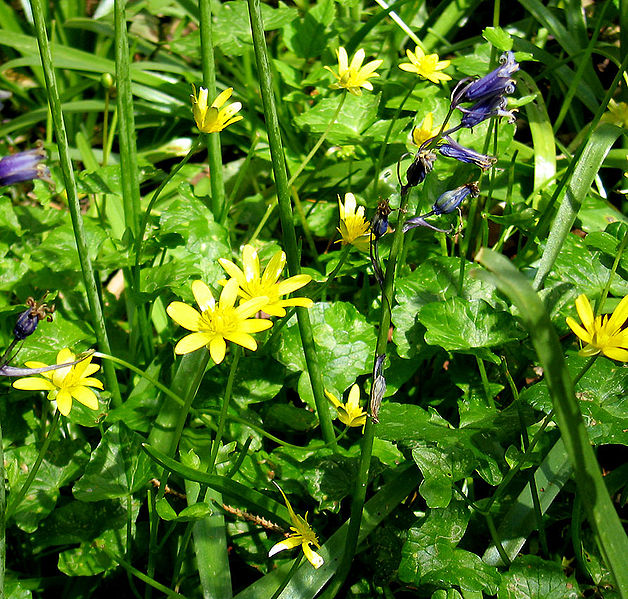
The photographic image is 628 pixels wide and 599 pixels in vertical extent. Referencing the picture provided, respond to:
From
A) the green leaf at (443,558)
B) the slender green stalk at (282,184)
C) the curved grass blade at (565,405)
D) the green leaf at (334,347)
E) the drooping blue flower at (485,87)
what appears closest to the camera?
the curved grass blade at (565,405)

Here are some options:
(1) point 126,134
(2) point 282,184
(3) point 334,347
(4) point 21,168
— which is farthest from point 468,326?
(4) point 21,168

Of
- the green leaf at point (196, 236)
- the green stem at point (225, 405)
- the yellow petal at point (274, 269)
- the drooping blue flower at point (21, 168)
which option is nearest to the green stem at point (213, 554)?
the green stem at point (225, 405)

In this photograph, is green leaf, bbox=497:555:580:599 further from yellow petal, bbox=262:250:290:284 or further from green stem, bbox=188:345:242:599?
yellow petal, bbox=262:250:290:284

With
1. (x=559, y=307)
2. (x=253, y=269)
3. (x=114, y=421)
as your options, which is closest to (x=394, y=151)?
(x=559, y=307)

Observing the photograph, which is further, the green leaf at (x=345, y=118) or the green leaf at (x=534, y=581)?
the green leaf at (x=345, y=118)

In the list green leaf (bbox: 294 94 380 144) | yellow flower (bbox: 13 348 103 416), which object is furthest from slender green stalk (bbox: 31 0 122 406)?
green leaf (bbox: 294 94 380 144)

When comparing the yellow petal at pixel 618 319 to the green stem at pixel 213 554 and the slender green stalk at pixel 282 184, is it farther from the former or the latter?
the green stem at pixel 213 554

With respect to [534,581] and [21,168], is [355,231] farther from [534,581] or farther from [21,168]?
[21,168]
